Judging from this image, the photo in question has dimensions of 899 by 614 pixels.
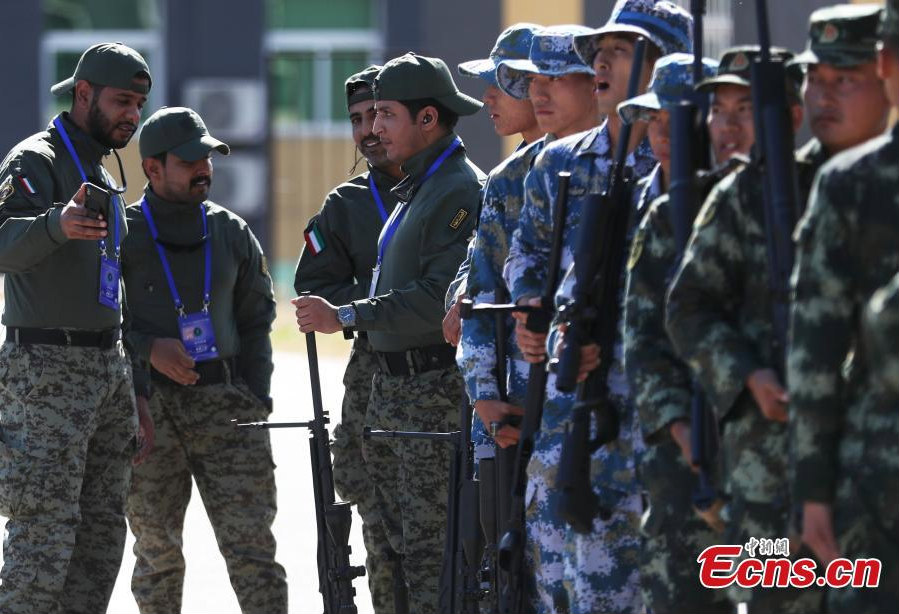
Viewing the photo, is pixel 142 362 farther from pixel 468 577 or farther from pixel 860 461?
pixel 860 461

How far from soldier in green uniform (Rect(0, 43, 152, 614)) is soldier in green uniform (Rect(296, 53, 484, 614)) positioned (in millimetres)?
742

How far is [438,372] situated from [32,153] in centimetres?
163

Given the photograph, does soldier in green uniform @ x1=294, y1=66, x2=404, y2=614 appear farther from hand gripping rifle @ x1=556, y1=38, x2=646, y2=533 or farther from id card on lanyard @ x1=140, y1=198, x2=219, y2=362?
hand gripping rifle @ x1=556, y1=38, x2=646, y2=533

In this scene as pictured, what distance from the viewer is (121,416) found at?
22.2 ft

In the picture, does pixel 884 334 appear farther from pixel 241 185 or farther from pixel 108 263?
pixel 241 185

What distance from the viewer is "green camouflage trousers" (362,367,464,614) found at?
6676 mm

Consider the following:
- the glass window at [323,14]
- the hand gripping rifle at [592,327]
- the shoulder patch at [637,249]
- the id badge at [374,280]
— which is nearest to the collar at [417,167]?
the id badge at [374,280]

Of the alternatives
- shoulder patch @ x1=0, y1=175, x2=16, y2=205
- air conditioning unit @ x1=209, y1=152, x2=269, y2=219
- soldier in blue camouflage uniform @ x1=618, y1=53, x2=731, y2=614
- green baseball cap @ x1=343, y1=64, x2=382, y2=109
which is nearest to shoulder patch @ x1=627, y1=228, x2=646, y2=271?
soldier in blue camouflage uniform @ x1=618, y1=53, x2=731, y2=614

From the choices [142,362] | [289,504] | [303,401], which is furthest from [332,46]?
[142,362]

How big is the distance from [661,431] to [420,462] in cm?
241

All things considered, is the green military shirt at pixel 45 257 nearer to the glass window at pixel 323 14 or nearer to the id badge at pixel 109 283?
the id badge at pixel 109 283

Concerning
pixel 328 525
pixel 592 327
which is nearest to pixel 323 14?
pixel 328 525

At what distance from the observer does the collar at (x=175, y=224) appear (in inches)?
282

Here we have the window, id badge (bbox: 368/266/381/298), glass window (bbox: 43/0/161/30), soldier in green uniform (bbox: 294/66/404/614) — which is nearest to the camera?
id badge (bbox: 368/266/381/298)
